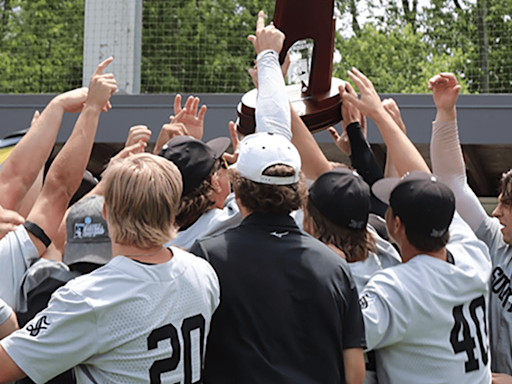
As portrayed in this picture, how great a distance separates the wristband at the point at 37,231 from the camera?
239 cm

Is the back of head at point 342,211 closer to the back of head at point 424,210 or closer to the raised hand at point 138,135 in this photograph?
the back of head at point 424,210

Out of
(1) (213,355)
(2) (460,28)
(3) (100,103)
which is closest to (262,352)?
(1) (213,355)

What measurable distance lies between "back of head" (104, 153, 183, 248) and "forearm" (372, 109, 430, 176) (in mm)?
1204

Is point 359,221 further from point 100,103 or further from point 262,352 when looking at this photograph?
point 100,103

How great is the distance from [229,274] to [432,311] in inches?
30.3

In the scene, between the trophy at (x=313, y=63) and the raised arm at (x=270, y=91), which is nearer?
the raised arm at (x=270, y=91)

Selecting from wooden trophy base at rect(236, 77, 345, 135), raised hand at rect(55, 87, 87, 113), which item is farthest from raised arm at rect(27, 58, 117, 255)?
wooden trophy base at rect(236, 77, 345, 135)

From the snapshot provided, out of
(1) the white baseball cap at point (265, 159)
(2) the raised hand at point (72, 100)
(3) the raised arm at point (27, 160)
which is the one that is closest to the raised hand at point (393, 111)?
(1) the white baseball cap at point (265, 159)

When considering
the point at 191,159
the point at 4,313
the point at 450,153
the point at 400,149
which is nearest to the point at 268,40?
the point at 191,159

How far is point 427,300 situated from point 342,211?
0.44m

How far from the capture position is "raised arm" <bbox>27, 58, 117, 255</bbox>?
2.46 meters

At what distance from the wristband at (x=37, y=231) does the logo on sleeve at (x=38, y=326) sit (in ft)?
2.04

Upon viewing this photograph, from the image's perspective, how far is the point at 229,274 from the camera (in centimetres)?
214

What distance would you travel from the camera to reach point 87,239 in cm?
227
